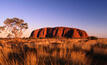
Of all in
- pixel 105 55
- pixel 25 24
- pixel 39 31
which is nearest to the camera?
pixel 105 55

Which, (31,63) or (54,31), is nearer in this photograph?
(31,63)

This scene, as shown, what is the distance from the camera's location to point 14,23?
23641 mm

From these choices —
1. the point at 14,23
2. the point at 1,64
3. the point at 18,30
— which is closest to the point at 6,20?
the point at 14,23

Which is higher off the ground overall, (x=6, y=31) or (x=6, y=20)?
(x=6, y=20)

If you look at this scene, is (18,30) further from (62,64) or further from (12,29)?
(62,64)

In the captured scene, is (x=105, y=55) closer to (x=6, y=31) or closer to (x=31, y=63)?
(x=31, y=63)

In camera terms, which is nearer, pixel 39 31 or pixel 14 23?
pixel 14 23

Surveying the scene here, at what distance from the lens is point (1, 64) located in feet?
6.41

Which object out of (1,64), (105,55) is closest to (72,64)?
(1,64)

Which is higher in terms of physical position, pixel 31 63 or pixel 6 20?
pixel 6 20

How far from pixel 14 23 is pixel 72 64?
25.1 meters

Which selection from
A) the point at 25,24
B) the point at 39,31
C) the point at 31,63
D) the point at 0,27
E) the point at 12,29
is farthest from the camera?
the point at 39,31

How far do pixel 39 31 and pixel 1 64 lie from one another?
392 ft

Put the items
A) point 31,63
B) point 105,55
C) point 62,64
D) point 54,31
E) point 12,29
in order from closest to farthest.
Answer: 1. point 31,63
2. point 62,64
3. point 105,55
4. point 12,29
5. point 54,31
